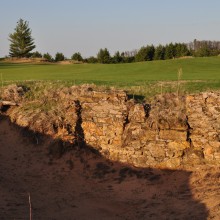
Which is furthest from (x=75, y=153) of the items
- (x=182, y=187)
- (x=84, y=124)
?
(x=182, y=187)

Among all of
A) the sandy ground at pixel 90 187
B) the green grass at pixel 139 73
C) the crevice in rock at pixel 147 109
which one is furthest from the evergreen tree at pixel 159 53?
the sandy ground at pixel 90 187

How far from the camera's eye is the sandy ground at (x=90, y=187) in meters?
10.9

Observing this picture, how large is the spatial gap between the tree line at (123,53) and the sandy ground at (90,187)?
34.0 metres

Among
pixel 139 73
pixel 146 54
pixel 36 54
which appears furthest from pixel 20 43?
pixel 139 73

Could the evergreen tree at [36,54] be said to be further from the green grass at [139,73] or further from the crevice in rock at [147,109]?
the crevice in rock at [147,109]

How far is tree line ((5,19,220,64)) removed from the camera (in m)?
48.2

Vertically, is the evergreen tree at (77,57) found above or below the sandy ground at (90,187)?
above

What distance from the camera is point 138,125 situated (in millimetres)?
Result: 14156

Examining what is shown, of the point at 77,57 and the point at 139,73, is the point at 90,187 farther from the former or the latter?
the point at 77,57

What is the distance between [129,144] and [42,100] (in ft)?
15.5

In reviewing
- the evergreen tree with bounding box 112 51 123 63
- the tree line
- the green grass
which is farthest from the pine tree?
the green grass

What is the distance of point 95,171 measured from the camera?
13797mm

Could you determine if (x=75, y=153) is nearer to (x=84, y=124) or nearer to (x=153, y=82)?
(x=84, y=124)

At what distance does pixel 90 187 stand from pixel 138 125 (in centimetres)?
281
